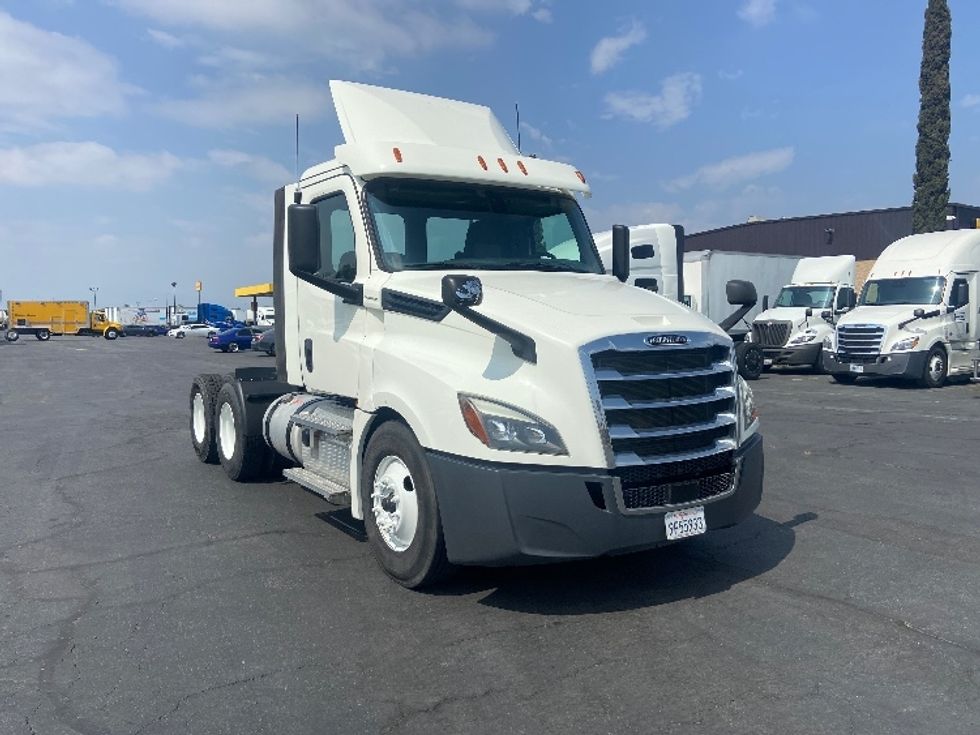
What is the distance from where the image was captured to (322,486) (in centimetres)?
646

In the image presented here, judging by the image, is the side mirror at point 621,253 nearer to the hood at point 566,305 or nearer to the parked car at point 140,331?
the hood at point 566,305

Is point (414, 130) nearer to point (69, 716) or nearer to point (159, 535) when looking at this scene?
point (159, 535)

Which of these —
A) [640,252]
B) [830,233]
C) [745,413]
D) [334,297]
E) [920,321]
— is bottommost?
[745,413]

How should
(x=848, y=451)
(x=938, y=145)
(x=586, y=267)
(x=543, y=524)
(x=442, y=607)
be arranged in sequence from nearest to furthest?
(x=543, y=524)
(x=442, y=607)
(x=586, y=267)
(x=848, y=451)
(x=938, y=145)

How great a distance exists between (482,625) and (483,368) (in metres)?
1.41

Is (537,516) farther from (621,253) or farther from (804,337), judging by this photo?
(804,337)

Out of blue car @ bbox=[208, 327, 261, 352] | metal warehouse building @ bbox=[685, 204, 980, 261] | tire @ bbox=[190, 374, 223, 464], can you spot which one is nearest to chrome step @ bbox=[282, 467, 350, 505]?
tire @ bbox=[190, 374, 223, 464]

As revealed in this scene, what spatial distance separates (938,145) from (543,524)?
36.6m

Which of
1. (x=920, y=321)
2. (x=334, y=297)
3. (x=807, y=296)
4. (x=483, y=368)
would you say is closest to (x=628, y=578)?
(x=483, y=368)

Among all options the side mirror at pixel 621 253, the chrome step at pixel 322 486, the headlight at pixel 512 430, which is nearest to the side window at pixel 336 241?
the chrome step at pixel 322 486

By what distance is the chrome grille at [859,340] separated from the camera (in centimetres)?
1922

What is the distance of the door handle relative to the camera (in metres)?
7.05

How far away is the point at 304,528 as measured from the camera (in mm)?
6863

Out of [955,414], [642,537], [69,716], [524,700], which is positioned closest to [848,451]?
[955,414]
